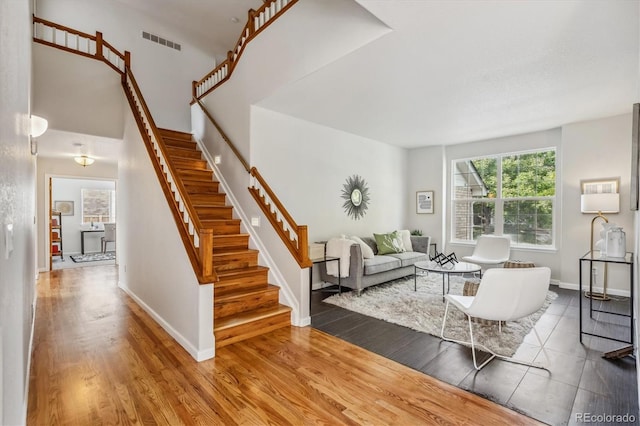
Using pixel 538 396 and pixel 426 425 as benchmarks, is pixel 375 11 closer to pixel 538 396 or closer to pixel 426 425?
pixel 426 425

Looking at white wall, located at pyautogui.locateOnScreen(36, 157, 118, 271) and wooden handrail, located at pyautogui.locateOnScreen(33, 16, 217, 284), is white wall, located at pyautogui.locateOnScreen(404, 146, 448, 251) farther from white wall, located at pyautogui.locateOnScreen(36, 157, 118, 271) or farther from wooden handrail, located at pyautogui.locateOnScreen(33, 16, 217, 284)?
white wall, located at pyautogui.locateOnScreen(36, 157, 118, 271)

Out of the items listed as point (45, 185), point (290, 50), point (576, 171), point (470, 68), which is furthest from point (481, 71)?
point (45, 185)

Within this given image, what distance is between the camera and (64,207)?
30.9 ft

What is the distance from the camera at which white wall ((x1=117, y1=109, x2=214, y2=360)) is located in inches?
110

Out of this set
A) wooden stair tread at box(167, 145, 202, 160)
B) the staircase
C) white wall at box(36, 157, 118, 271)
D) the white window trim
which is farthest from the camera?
white wall at box(36, 157, 118, 271)

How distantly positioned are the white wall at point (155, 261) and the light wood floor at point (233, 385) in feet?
0.64

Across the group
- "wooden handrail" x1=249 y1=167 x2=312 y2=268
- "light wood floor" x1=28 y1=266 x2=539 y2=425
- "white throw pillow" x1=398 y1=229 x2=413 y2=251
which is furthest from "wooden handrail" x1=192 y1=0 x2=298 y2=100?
"white throw pillow" x1=398 y1=229 x2=413 y2=251

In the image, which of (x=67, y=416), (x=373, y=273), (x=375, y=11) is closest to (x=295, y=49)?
(x=375, y=11)

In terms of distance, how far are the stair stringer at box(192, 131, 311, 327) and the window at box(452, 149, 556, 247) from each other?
4.57 m

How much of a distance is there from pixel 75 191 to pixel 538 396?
1205 cm

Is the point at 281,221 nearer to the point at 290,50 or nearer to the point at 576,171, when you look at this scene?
the point at 290,50

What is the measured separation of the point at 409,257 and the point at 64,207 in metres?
10.2

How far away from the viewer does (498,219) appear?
20.5ft

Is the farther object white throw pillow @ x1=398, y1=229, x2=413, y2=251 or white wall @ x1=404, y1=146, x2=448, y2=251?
white wall @ x1=404, y1=146, x2=448, y2=251
